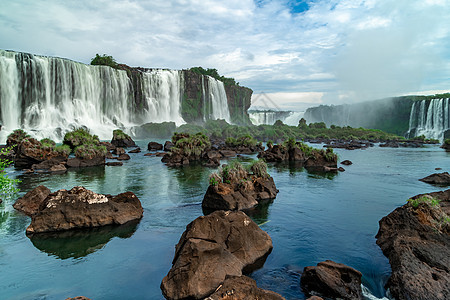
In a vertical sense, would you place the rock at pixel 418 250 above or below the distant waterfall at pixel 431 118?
below

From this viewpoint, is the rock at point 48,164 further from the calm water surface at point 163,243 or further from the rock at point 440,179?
the rock at point 440,179

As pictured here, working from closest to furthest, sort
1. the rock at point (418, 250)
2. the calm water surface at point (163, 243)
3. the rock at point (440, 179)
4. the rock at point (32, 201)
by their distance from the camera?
1. the rock at point (418, 250)
2. the calm water surface at point (163, 243)
3. the rock at point (32, 201)
4. the rock at point (440, 179)

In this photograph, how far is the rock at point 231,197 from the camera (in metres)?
14.0

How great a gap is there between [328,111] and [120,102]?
11522cm

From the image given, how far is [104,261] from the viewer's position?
9.08 meters

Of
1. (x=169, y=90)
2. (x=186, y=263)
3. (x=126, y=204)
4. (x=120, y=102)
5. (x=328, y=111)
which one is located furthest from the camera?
(x=328, y=111)

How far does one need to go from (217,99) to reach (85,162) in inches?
3060

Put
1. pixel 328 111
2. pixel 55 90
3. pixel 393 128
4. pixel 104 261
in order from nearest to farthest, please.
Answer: pixel 104 261 → pixel 55 90 → pixel 393 128 → pixel 328 111

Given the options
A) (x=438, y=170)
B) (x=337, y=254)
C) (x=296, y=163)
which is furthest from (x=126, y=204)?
(x=438, y=170)

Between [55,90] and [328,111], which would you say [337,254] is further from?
[328,111]

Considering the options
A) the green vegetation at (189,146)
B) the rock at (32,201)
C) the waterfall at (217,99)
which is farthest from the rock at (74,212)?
the waterfall at (217,99)

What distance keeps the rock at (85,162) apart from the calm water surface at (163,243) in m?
6.50

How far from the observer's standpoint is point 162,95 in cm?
8306

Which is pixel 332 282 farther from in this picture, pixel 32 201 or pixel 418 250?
pixel 32 201
